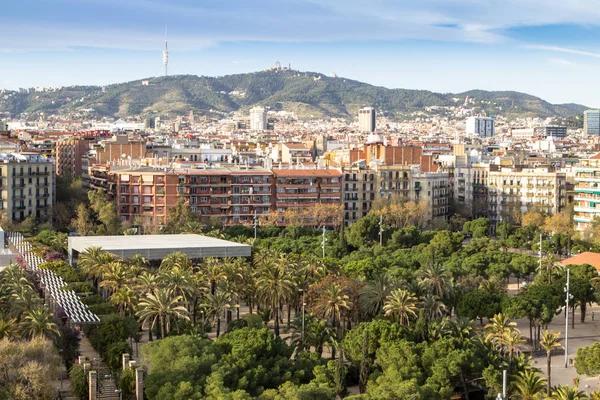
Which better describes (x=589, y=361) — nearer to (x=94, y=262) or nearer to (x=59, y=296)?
(x=59, y=296)

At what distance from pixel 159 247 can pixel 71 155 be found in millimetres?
68527

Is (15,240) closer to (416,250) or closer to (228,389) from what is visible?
(416,250)

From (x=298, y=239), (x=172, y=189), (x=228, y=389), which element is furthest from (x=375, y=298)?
(x=172, y=189)

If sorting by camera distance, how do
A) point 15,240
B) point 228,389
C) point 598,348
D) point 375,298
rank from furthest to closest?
1. point 15,240
2. point 375,298
3. point 598,348
4. point 228,389

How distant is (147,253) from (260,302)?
42.9 feet

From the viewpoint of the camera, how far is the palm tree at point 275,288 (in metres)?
51.9

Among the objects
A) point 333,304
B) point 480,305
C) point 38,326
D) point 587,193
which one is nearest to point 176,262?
point 333,304

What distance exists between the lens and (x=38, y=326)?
40938 millimetres

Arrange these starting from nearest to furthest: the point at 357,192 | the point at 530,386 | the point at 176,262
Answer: the point at 530,386, the point at 176,262, the point at 357,192

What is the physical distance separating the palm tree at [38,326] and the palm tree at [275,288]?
548 inches

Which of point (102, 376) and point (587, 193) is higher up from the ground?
point (587, 193)

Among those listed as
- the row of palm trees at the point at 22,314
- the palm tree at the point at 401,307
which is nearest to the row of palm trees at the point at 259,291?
the palm tree at the point at 401,307

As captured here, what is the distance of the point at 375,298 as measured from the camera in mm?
49906

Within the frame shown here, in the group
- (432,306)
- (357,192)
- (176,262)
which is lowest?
(432,306)
